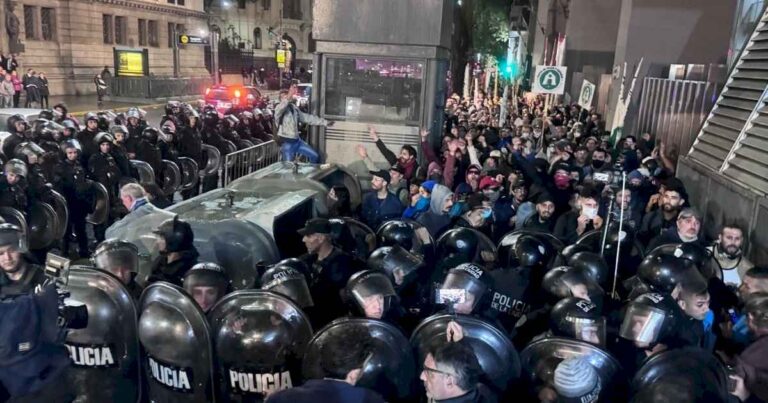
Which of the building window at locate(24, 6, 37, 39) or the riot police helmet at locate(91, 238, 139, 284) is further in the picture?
the building window at locate(24, 6, 37, 39)

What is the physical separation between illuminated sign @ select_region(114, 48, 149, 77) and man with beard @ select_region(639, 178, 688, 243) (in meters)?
39.6

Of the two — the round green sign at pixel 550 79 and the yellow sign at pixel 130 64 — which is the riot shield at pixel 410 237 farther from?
the yellow sign at pixel 130 64

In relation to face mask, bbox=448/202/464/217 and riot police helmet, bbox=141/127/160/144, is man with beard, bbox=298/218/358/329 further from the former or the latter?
riot police helmet, bbox=141/127/160/144

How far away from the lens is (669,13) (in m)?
19.6

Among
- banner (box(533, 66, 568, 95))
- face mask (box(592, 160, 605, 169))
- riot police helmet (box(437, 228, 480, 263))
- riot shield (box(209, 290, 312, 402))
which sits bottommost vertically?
riot shield (box(209, 290, 312, 402))

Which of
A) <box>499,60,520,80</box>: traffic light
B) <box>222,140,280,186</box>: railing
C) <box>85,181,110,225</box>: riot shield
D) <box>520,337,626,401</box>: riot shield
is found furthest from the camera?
<box>499,60,520,80</box>: traffic light

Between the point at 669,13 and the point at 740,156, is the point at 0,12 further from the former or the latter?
the point at 740,156

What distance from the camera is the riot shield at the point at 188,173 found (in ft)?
45.0

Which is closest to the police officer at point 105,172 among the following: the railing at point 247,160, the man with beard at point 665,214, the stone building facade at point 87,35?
the railing at point 247,160

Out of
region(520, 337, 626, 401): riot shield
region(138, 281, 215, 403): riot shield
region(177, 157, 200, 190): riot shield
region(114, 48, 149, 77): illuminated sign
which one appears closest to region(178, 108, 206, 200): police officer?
region(177, 157, 200, 190): riot shield

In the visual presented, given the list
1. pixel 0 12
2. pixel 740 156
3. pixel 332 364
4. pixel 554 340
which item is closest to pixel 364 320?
pixel 332 364

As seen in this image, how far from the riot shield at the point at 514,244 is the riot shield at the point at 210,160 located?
870 centimetres

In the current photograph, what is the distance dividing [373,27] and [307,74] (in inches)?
2206

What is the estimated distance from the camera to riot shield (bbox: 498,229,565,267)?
6.68 m
